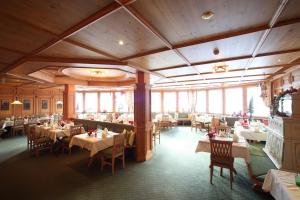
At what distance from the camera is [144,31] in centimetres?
244

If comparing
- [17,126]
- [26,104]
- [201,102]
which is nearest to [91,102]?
[26,104]

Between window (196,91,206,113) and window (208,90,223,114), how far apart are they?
0.38m

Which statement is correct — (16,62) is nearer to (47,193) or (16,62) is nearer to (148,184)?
(47,193)

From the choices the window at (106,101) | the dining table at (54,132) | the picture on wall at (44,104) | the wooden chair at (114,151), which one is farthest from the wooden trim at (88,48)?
the picture on wall at (44,104)

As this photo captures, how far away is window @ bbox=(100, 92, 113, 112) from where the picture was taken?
1326cm

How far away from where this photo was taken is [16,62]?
4105 millimetres

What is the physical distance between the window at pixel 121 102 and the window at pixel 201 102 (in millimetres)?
5874

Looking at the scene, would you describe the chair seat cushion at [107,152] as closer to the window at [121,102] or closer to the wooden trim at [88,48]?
the wooden trim at [88,48]

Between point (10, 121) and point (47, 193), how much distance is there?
757 cm

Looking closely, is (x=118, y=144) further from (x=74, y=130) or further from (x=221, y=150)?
(x=221, y=150)

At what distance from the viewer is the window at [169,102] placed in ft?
41.3

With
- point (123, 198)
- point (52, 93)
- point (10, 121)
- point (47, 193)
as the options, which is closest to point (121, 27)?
point (123, 198)

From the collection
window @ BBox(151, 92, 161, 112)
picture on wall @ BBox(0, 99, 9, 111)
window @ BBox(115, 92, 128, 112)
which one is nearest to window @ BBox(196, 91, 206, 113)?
window @ BBox(151, 92, 161, 112)

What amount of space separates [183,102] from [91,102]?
313 inches
